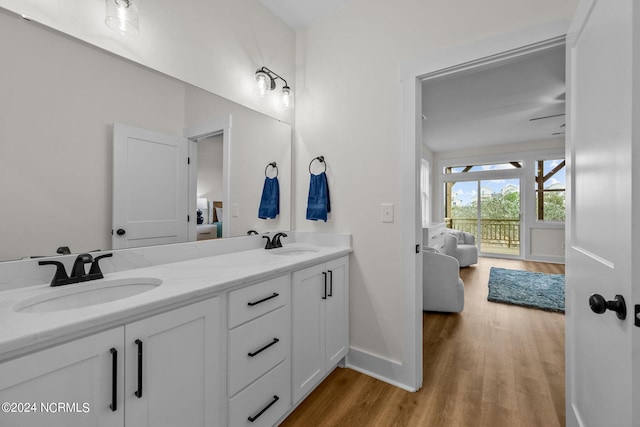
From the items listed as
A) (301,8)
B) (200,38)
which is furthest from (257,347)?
(301,8)

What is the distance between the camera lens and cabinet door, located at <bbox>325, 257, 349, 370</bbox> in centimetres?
182

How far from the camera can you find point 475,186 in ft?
22.3

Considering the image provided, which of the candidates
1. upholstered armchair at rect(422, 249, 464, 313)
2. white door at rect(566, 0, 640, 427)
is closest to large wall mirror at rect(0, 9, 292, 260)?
white door at rect(566, 0, 640, 427)

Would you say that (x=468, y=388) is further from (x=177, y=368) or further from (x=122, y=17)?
(x=122, y=17)

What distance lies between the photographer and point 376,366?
6.36 ft

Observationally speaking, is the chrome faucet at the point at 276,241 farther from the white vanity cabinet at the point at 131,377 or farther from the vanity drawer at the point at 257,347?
the white vanity cabinet at the point at 131,377

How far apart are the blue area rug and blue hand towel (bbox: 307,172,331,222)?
2.73m

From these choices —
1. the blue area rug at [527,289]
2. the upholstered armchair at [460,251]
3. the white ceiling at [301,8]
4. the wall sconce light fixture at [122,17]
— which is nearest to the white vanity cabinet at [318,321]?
the wall sconce light fixture at [122,17]

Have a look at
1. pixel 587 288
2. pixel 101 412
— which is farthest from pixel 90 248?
pixel 587 288

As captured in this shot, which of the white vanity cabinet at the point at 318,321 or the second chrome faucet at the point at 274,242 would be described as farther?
the second chrome faucet at the point at 274,242

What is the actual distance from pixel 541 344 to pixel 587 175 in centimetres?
197

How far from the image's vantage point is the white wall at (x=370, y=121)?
5.80ft

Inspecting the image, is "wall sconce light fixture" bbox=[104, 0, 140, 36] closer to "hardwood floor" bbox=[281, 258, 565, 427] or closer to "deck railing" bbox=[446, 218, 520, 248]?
"hardwood floor" bbox=[281, 258, 565, 427]

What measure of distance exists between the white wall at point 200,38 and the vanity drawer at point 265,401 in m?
1.63
